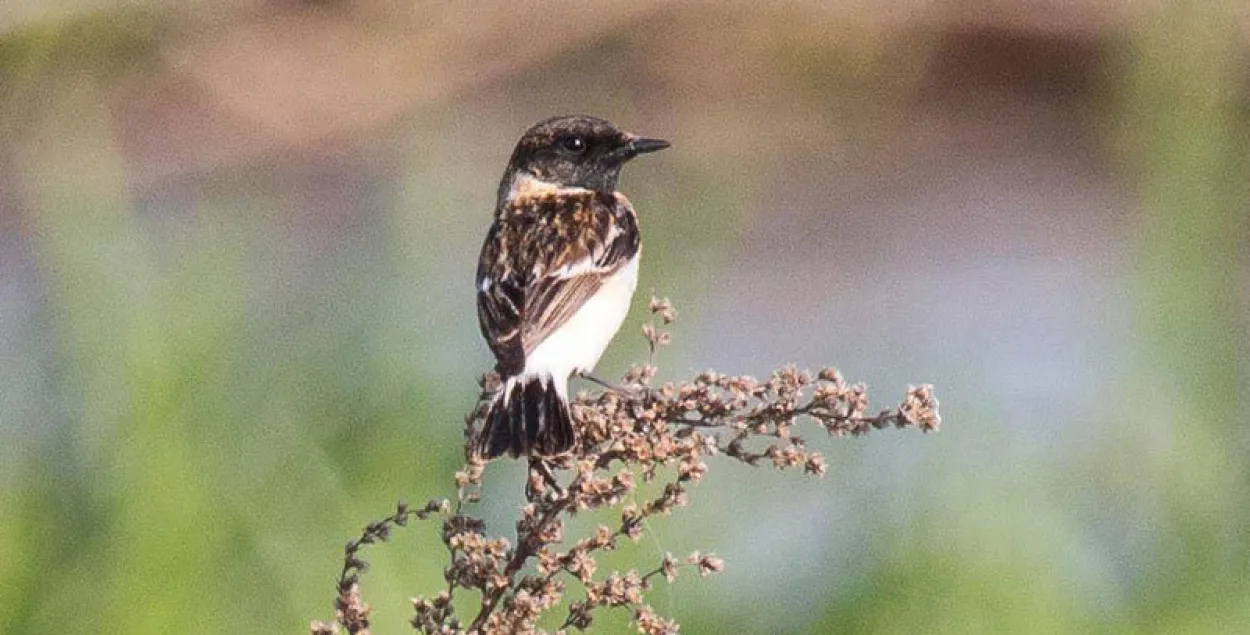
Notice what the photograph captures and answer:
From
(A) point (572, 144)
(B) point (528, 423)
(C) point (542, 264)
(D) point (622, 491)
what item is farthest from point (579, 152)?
(D) point (622, 491)

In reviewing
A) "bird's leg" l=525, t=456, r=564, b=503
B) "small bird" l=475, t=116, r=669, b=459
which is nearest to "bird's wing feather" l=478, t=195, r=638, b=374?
"small bird" l=475, t=116, r=669, b=459

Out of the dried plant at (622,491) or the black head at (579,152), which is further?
the black head at (579,152)

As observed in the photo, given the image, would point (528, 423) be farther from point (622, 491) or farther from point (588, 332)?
point (588, 332)

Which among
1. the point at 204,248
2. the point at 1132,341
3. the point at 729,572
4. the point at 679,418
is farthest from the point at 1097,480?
the point at 204,248

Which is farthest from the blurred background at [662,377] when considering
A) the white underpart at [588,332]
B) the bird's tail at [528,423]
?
the bird's tail at [528,423]

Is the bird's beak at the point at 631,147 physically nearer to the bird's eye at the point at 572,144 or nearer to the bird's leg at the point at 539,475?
the bird's eye at the point at 572,144

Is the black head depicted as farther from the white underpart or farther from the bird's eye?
the white underpart

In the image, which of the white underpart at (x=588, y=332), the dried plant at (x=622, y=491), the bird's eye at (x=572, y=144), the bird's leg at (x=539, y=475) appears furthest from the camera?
the bird's eye at (x=572, y=144)
